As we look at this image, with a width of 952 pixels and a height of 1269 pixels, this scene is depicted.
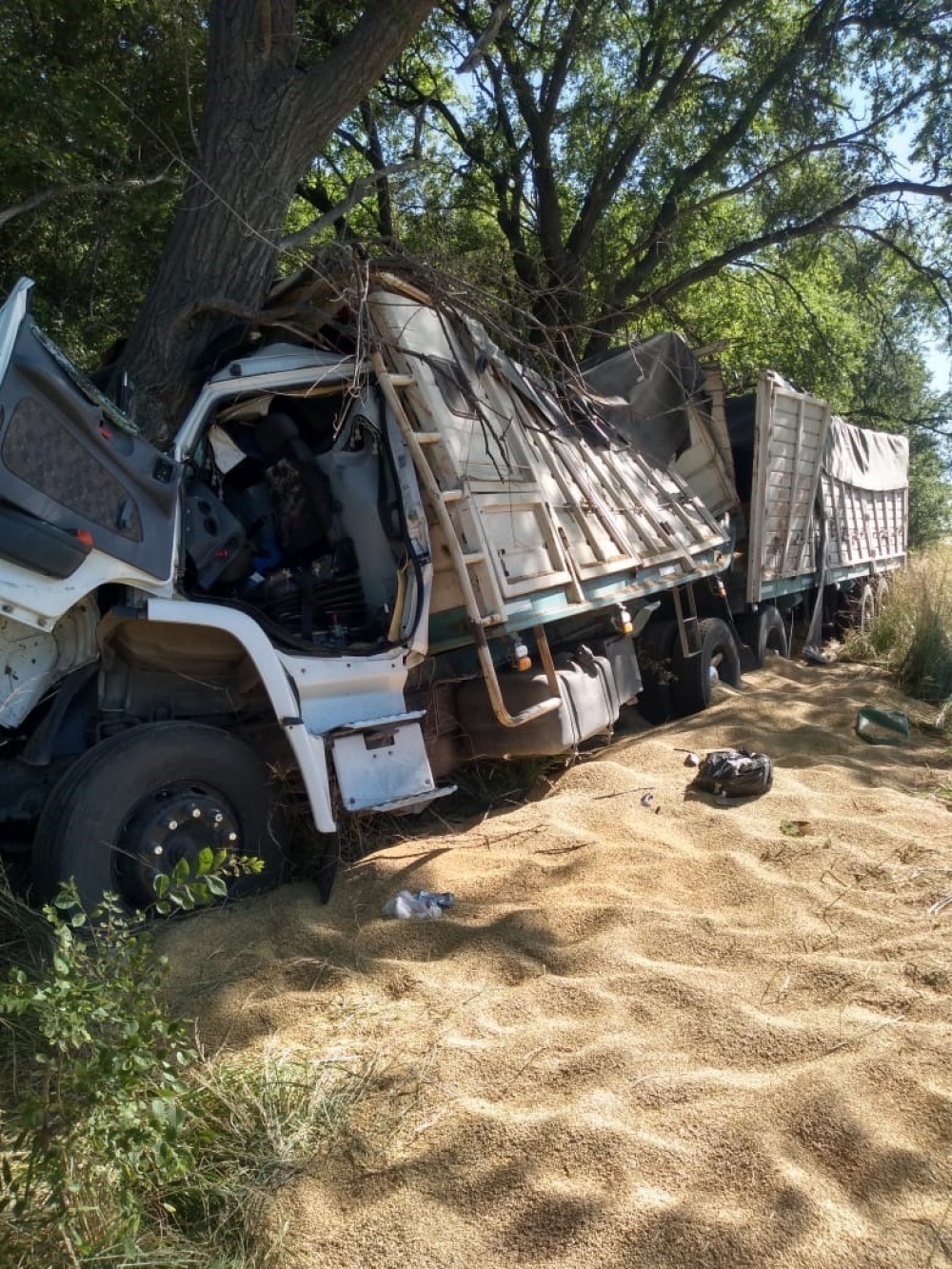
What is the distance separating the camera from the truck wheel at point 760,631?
10.1 m

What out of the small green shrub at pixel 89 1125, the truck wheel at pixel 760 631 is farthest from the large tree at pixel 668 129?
the small green shrub at pixel 89 1125

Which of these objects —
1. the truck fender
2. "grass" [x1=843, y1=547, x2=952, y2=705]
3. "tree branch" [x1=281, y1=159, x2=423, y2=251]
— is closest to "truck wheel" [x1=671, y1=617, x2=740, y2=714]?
"grass" [x1=843, y1=547, x2=952, y2=705]

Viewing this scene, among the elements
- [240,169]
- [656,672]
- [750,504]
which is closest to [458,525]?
[240,169]

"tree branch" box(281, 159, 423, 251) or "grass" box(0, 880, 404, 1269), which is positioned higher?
"tree branch" box(281, 159, 423, 251)

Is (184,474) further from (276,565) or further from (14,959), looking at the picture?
(14,959)

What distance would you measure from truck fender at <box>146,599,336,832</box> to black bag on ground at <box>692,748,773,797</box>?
7.35 ft

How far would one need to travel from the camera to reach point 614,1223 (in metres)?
2.47

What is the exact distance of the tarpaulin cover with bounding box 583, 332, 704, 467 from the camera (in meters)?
8.28

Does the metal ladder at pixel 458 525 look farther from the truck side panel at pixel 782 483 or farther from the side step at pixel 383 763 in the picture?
the truck side panel at pixel 782 483

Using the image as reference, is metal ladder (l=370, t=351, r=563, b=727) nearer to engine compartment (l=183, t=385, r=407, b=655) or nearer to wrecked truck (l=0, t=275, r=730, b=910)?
wrecked truck (l=0, t=275, r=730, b=910)

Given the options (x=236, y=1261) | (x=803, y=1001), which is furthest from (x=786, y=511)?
(x=236, y=1261)

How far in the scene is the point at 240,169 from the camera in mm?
6023

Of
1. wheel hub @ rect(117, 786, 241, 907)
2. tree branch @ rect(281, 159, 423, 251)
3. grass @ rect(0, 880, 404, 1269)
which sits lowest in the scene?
grass @ rect(0, 880, 404, 1269)

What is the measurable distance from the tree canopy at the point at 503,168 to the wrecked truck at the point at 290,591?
70 cm
